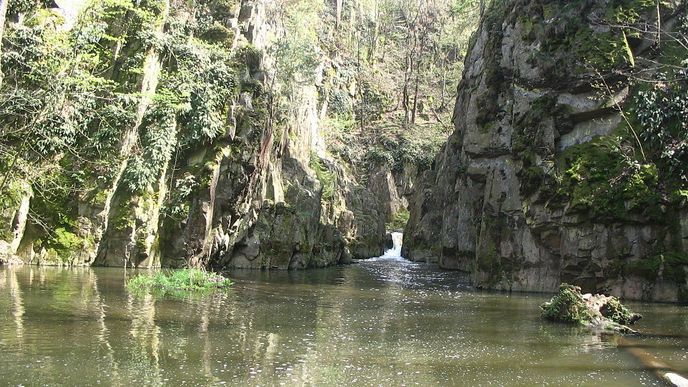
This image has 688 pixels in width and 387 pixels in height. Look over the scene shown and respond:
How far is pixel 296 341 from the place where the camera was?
12164 mm

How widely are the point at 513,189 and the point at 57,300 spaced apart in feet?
60.3

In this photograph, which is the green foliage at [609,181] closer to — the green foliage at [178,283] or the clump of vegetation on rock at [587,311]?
the clump of vegetation on rock at [587,311]

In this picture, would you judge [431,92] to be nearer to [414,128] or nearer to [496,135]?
[414,128]

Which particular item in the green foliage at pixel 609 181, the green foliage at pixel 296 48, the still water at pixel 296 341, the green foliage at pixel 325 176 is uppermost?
the green foliage at pixel 296 48

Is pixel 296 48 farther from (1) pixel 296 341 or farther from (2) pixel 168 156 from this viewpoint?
(1) pixel 296 341

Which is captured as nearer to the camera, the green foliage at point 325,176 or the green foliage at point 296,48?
the green foliage at point 296,48

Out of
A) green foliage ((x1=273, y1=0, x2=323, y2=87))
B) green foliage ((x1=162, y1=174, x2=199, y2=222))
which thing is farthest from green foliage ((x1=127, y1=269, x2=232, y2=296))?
green foliage ((x1=273, y1=0, x2=323, y2=87))

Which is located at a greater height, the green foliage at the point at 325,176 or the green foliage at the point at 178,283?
the green foliage at the point at 325,176

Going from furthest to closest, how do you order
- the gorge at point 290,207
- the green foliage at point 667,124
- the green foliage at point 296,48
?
the green foliage at point 296,48 < the green foliage at point 667,124 < the gorge at point 290,207

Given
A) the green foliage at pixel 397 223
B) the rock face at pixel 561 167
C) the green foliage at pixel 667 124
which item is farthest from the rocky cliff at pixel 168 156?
the green foliage at pixel 397 223

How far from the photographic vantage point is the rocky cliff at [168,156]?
26.7 metres

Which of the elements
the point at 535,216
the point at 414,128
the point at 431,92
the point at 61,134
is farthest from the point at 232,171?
the point at 431,92

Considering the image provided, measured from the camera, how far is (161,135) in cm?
2948

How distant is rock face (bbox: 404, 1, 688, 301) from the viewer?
21938 millimetres
